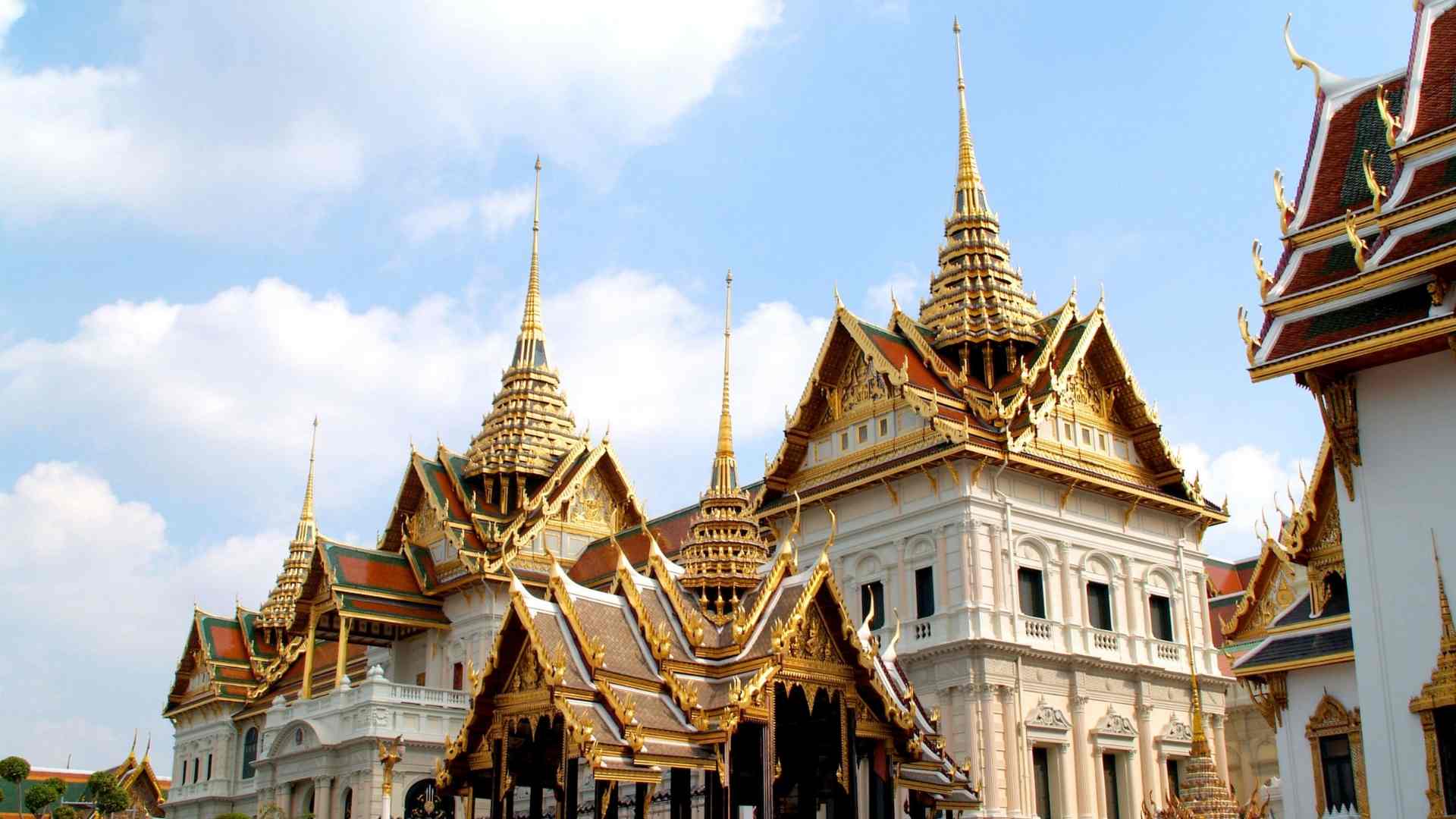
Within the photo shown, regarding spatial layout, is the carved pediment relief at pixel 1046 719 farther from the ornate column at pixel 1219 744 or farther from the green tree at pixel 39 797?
the green tree at pixel 39 797

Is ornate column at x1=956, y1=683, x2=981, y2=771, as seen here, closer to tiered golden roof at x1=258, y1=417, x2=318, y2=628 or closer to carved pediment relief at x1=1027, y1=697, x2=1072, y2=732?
carved pediment relief at x1=1027, y1=697, x2=1072, y2=732

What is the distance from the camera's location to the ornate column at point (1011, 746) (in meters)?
27.0

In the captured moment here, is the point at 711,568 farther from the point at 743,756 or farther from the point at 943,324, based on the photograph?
the point at 943,324

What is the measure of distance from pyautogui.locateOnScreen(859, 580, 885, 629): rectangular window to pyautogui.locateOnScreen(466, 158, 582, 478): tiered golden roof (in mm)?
14717

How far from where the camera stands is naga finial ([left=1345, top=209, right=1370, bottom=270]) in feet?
51.3

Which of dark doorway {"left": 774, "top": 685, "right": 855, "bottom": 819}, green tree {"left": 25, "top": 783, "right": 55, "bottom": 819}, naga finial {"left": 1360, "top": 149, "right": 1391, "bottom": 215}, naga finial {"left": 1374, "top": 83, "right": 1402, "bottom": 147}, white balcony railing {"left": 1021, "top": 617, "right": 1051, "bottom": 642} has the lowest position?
dark doorway {"left": 774, "top": 685, "right": 855, "bottom": 819}

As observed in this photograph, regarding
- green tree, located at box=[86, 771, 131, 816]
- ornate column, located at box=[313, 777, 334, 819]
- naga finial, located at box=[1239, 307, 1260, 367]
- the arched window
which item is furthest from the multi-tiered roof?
the arched window

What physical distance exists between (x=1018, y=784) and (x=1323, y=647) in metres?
8.50

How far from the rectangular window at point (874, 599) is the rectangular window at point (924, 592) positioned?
86 centimetres

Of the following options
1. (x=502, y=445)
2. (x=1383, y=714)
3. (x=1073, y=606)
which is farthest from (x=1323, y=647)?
(x=502, y=445)

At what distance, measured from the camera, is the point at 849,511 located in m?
30.9

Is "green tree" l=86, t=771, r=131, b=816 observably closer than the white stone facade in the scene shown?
No

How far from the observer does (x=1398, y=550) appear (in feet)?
49.5

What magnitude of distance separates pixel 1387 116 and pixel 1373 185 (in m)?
0.75
